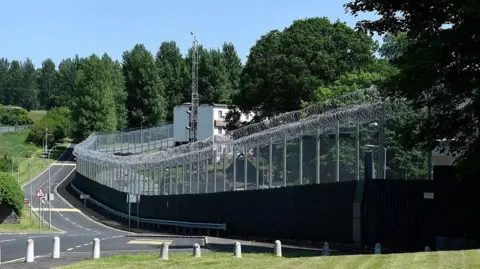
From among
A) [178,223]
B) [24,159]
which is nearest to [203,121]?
Answer: [24,159]

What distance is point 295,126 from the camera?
39375 millimetres

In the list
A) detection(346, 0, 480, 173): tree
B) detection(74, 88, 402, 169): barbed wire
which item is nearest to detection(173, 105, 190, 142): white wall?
detection(74, 88, 402, 169): barbed wire

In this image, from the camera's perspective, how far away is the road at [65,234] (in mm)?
35125

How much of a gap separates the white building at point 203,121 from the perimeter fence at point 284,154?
1866 inches

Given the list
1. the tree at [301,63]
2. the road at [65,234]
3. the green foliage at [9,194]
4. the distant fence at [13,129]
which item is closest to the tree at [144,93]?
the road at [65,234]

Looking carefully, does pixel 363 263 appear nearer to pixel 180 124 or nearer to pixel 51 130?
pixel 180 124

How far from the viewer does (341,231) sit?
3525 cm

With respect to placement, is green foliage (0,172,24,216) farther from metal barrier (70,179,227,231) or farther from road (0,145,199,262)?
metal barrier (70,179,227,231)

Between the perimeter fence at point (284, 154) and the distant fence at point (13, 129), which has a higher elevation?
the distant fence at point (13, 129)

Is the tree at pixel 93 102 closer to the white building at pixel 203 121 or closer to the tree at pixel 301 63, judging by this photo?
the white building at pixel 203 121

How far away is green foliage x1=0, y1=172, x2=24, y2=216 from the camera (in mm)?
74562

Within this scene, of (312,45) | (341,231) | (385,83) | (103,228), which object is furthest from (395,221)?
(312,45)

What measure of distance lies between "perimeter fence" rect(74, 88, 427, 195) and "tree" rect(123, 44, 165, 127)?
259ft

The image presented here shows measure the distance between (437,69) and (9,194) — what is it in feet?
188
